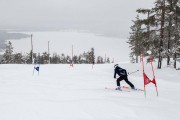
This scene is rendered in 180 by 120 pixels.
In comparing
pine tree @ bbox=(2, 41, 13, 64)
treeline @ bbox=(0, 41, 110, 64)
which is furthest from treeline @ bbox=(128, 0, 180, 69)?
pine tree @ bbox=(2, 41, 13, 64)

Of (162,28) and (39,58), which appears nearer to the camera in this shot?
(162,28)

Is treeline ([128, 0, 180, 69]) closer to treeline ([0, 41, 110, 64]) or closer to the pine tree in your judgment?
treeline ([0, 41, 110, 64])

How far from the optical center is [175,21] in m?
31.9

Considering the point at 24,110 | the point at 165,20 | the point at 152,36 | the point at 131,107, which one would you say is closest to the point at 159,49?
the point at 152,36

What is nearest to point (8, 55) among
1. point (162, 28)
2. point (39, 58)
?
point (39, 58)

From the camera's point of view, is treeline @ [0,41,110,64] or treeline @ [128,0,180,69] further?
treeline @ [0,41,110,64]

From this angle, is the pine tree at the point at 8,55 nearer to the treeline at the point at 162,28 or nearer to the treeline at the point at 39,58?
the treeline at the point at 39,58

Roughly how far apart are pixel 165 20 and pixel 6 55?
220ft

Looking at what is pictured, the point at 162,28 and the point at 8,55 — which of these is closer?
the point at 162,28

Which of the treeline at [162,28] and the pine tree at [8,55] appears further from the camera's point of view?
the pine tree at [8,55]

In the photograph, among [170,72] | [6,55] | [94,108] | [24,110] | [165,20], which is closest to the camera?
[24,110]

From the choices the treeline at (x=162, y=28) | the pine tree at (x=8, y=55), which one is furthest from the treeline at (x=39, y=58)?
the treeline at (x=162, y=28)

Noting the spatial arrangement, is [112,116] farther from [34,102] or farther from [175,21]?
[175,21]

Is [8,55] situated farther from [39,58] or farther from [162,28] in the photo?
[162,28]
